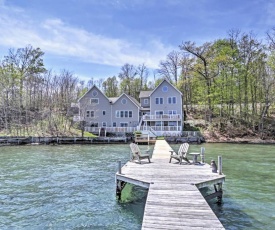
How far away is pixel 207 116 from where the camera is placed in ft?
143

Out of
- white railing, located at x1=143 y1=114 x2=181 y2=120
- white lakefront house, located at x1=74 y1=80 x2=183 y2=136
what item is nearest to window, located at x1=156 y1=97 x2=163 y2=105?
white lakefront house, located at x1=74 y1=80 x2=183 y2=136

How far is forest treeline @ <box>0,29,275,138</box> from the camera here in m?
37.2

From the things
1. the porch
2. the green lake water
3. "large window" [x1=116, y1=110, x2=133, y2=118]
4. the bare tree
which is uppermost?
the bare tree

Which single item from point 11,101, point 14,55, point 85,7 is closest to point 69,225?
point 85,7

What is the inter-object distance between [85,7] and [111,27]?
5099mm

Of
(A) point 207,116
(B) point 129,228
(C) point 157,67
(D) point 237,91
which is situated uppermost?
(C) point 157,67

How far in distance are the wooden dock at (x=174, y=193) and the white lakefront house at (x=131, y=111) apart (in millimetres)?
25800

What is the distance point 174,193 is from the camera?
23.5 feet

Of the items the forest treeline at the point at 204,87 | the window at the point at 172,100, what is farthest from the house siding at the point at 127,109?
the forest treeline at the point at 204,87

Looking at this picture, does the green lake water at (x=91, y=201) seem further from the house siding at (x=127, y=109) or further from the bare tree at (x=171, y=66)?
the bare tree at (x=171, y=66)

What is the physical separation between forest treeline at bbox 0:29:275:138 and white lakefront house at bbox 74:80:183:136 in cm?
384

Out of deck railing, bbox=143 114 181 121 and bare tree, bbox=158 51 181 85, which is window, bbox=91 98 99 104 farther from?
bare tree, bbox=158 51 181 85

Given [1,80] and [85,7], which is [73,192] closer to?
[85,7]

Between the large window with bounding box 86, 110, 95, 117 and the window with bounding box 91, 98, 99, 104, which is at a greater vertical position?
the window with bounding box 91, 98, 99, 104
